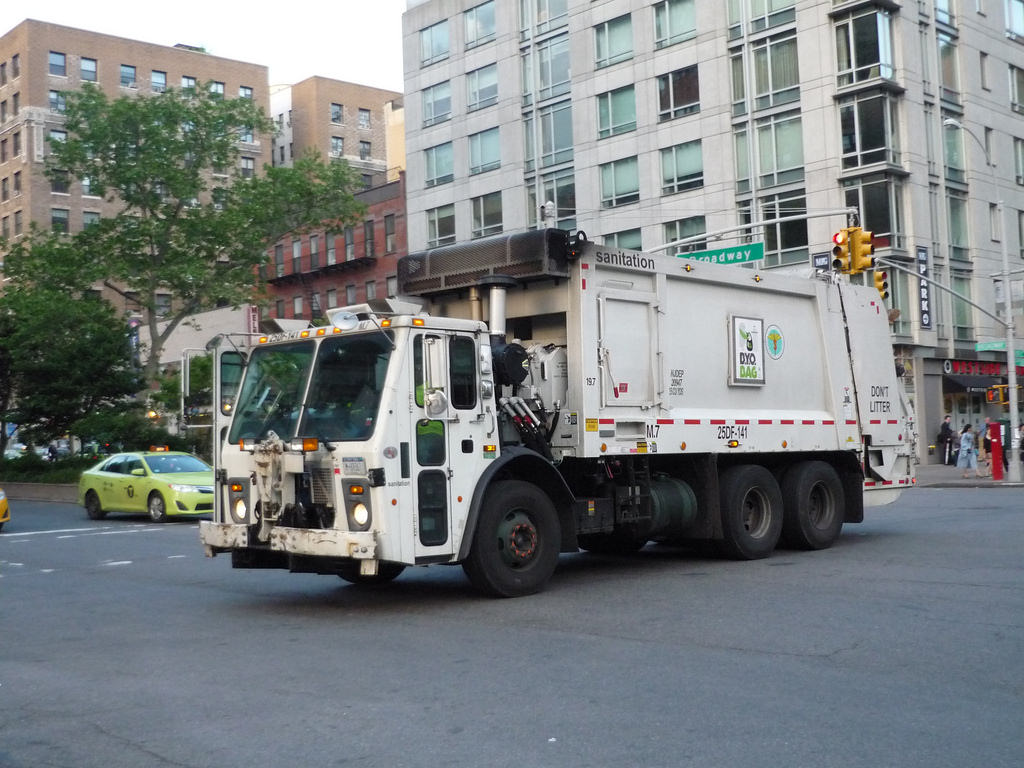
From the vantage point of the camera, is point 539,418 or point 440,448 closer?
point 440,448

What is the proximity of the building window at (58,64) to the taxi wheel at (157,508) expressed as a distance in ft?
196

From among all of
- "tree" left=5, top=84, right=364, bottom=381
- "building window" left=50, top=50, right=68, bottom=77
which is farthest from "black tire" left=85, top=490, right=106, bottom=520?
"building window" left=50, top=50, right=68, bottom=77

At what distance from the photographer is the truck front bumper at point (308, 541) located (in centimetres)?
905

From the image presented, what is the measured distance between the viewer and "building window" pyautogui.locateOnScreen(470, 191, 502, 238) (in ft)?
163

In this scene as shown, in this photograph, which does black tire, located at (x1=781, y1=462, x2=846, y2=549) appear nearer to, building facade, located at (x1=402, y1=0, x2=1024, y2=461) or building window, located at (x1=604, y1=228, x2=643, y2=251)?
building facade, located at (x1=402, y1=0, x2=1024, y2=461)

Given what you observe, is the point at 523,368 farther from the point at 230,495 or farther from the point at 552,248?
the point at 230,495

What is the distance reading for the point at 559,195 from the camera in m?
47.5

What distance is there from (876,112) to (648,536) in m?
31.1

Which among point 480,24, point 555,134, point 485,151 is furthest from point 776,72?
point 480,24

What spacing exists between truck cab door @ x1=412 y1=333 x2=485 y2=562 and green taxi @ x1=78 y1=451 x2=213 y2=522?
573 inches

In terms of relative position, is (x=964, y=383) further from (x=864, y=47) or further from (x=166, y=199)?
(x=166, y=199)

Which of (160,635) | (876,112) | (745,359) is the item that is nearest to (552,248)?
(745,359)

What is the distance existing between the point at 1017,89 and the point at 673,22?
47.4 ft

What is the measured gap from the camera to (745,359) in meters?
12.8
